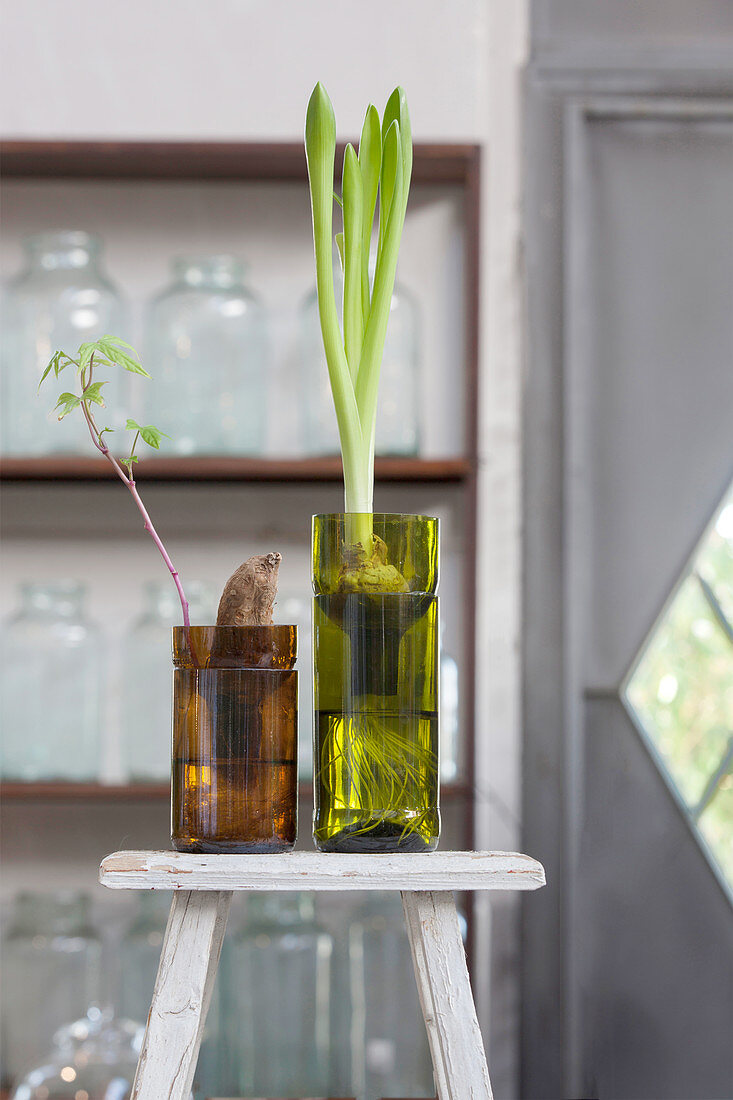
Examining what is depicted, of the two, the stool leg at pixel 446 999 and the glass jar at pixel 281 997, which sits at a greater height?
the stool leg at pixel 446 999

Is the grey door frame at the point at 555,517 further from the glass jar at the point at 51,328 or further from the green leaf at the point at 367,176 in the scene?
the green leaf at the point at 367,176

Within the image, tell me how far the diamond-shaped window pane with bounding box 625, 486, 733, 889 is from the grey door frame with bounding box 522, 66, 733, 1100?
8 cm

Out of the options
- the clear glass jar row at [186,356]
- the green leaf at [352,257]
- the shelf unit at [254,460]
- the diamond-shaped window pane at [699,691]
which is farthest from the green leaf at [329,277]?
the diamond-shaped window pane at [699,691]

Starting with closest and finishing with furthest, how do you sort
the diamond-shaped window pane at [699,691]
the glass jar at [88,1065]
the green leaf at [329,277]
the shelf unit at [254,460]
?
the green leaf at [329,277], the glass jar at [88,1065], the shelf unit at [254,460], the diamond-shaped window pane at [699,691]

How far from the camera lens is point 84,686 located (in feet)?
5.57

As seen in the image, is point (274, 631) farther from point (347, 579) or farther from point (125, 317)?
point (125, 317)

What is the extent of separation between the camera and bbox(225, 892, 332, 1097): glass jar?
166 cm

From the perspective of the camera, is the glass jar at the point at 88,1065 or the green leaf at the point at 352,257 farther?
the glass jar at the point at 88,1065

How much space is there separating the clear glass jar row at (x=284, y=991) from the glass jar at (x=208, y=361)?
741mm

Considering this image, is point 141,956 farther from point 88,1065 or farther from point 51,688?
point 51,688

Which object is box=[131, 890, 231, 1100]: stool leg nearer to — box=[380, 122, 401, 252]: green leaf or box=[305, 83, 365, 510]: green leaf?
box=[305, 83, 365, 510]: green leaf

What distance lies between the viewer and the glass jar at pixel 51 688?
1.65 m

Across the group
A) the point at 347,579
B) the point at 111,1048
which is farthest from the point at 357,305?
the point at 111,1048

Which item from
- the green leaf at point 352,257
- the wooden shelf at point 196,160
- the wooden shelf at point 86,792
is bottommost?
the wooden shelf at point 86,792
